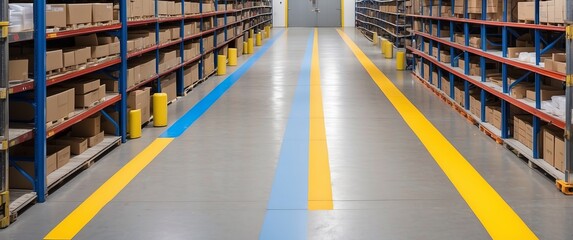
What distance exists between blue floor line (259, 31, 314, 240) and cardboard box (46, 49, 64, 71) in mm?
2317

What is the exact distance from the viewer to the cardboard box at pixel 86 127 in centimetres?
744

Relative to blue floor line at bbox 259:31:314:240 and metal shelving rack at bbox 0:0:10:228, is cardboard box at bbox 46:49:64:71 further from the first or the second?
blue floor line at bbox 259:31:314:240

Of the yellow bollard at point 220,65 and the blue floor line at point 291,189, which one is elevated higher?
the yellow bollard at point 220,65

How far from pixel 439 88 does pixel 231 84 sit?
4.53m

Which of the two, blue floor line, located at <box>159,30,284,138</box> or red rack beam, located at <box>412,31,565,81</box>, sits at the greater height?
red rack beam, located at <box>412,31,565,81</box>

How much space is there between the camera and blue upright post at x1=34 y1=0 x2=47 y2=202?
546 cm

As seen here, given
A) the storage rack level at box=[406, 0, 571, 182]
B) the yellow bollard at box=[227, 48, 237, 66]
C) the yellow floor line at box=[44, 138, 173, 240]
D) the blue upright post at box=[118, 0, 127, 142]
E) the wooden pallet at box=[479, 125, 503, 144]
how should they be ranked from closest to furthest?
1. the yellow floor line at box=[44, 138, 173, 240]
2. the storage rack level at box=[406, 0, 571, 182]
3. the wooden pallet at box=[479, 125, 503, 144]
4. the blue upright post at box=[118, 0, 127, 142]
5. the yellow bollard at box=[227, 48, 237, 66]

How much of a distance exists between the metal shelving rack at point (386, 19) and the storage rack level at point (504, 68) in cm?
635

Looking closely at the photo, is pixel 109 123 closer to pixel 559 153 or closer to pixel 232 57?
pixel 559 153

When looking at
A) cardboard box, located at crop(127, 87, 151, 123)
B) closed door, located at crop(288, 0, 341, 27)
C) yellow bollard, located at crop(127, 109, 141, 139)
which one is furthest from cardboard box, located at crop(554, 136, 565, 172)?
closed door, located at crop(288, 0, 341, 27)

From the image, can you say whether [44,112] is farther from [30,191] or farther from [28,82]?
[30,191]

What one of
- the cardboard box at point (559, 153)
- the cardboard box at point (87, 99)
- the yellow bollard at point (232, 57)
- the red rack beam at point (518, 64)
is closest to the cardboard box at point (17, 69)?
the cardboard box at point (87, 99)

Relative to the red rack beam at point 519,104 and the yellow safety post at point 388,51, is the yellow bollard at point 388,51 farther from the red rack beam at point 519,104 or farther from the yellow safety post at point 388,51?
the red rack beam at point 519,104

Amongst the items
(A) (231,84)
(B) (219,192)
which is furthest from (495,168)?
(A) (231,84)
